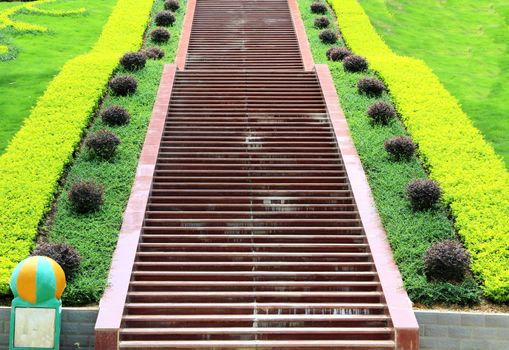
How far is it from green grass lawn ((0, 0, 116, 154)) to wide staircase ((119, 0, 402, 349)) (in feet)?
12.9

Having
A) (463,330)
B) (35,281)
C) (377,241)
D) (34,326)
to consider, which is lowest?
(377,241)

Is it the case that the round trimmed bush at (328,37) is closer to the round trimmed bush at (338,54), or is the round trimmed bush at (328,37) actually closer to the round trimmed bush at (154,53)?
the round trimmed bush at (338,54)

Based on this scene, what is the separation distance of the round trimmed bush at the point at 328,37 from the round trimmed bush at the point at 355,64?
3.29 metres

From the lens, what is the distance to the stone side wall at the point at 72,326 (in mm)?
11008

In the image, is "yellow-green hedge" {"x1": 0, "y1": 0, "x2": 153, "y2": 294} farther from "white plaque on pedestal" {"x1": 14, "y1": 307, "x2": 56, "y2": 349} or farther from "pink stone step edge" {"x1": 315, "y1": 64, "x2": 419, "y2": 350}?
"pink stone step edge" {"x1": 315, "y1": 64, "x2": 419, "y2": 350}

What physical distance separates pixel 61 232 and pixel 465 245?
7.26 m

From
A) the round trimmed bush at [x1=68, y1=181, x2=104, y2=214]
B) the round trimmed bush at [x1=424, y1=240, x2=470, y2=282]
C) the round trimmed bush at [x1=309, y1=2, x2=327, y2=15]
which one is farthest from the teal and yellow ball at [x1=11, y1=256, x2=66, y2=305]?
the round trimmed bush at [x1=309, y1=2, x2=327, y2=15]

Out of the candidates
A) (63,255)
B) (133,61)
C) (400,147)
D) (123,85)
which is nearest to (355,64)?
(400,147)

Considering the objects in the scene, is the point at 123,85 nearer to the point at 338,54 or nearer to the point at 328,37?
the point at 338,54

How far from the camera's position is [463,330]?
36.5 feet

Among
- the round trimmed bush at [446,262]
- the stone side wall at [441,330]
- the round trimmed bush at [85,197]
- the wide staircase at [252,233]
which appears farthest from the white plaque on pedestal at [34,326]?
the round trimmed bush at [446,262]

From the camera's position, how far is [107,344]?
1070 cm

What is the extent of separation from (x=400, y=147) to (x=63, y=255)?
24.6ft

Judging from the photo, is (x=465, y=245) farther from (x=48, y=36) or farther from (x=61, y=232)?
(x=48, y=36)
